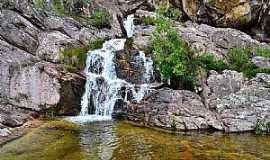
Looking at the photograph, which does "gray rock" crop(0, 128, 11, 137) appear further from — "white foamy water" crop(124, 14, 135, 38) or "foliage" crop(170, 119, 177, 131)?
"white foamy water" crop(124, 14, 135, 38)

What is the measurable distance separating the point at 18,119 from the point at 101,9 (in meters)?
16.0

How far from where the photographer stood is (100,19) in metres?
32.2

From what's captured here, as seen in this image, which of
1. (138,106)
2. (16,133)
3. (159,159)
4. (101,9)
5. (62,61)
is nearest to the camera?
(159,159)

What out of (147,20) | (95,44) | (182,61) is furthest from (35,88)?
(147,20)

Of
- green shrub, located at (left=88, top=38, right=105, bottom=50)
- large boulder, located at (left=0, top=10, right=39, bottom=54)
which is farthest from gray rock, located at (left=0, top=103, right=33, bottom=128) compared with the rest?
green shrub, located at (left=88, top=38, right=105, bottom=50)

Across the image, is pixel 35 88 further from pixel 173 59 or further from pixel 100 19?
pixel 100 19

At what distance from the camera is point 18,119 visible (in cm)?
2095

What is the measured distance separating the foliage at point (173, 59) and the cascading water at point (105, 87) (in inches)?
59.3

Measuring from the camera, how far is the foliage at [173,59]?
24.4 meters

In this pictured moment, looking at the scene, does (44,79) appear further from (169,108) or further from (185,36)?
(185,36)

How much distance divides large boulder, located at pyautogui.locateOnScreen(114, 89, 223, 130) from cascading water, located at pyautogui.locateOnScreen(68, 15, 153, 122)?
119cm

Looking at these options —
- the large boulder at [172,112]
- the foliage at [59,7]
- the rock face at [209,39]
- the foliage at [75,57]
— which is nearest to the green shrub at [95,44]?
the foliage at [75,57]

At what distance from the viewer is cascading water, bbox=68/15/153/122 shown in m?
24.8

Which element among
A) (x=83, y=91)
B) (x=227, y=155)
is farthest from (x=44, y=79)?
(x=227, y=155)
